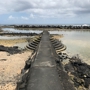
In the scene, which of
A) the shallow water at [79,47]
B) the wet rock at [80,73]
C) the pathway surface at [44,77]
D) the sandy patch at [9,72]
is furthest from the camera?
the shallow water at [79,47]

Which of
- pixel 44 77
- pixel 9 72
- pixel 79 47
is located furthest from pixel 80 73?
pixel 79 47

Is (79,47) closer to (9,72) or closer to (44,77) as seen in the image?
(9,72)

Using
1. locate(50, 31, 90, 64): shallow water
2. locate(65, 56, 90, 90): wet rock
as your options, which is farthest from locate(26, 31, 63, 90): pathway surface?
locate(50, 31, 90, 64): shallow water

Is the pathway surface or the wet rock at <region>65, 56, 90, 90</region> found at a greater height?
the pathway surface

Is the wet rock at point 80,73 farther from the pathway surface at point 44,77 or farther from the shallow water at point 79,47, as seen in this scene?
the shallow water at point 79,47

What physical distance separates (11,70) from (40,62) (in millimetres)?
2568

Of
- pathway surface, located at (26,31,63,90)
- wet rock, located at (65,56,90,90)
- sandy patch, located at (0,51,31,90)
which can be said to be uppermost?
pathway surface, located at (26,31,63,90)

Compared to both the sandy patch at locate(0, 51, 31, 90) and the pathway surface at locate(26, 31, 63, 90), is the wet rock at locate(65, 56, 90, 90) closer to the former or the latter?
the pathway surface at locate(26, 31, 63, 90)

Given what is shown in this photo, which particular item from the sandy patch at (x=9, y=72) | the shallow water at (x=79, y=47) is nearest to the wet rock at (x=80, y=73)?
the shallow water at (x=79, y=47)

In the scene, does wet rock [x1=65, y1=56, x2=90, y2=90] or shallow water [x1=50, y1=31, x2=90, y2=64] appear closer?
wet rock [x1=65, y1=56, x2=90, y2=90]

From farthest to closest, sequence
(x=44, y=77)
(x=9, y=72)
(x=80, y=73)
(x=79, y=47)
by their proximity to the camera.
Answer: (x=79, y=47) → (x=9, y=72) → (x=80, y=73) → (x=44, y=77)

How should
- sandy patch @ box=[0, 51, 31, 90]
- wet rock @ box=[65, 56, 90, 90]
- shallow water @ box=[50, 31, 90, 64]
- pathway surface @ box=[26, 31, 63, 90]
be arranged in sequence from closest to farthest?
1. pathway surface @ box=[26, 31, 63, 90]
2. wet rock @ box=[65, 56, 90, 90]
3. sandy patch @ box=[0, 51, 31, 90]
4. shallow water @ box=[50, 31, 90, 64]

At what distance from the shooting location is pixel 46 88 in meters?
5.64

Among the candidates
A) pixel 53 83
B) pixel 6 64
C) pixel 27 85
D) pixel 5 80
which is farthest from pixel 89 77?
pixel 6 64
